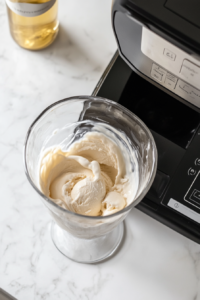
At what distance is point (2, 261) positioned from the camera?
0.62 m

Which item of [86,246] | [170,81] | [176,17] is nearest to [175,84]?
[170,81]

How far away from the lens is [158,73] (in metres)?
0.56

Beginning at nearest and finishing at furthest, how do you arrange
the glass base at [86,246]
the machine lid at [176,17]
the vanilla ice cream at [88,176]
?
1. the machine lid at [176,17]
2. the vanilla ice cream at [88,176]
3. the glass base at [86,246]

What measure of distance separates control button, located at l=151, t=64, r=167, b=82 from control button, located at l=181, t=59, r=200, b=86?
4 centimetres

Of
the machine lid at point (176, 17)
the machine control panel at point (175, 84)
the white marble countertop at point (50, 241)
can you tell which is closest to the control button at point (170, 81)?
the machine control panel at point (175, 84)

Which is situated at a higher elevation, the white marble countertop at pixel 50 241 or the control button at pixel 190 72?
the control button at pixel 190 72

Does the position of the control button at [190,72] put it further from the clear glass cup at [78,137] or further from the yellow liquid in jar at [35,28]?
the yellow liquid in jar at [35,28]

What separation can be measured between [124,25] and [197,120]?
23 centimetres

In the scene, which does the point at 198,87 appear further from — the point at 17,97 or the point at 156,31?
the point at 17,97

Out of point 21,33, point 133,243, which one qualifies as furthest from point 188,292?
point 21,33

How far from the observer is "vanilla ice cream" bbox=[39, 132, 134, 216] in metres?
0.54

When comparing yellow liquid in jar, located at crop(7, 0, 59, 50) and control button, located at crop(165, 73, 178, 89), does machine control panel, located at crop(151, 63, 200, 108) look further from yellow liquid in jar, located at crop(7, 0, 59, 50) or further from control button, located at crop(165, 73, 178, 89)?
yellow liquid in jar, located at crop(7, 0, 59, 50)

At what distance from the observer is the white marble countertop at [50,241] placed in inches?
24.2

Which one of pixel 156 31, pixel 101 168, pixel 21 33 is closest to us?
pixel 156 31
